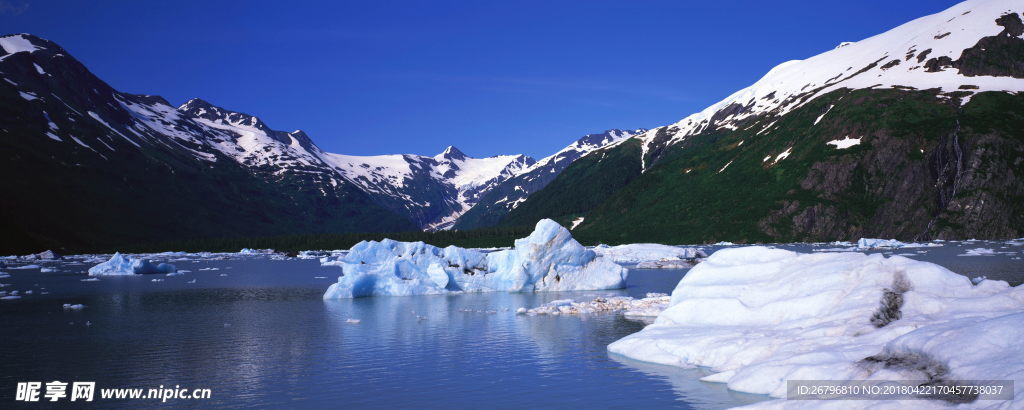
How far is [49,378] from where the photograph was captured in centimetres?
3625

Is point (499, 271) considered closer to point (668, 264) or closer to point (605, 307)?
point (605, 307)

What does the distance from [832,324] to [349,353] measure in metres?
26.7

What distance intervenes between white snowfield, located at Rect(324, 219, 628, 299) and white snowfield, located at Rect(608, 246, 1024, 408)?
38.8m

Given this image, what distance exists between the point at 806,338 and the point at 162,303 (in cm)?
6705

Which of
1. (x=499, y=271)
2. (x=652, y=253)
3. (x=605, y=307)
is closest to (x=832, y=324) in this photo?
(x=605, y=307)

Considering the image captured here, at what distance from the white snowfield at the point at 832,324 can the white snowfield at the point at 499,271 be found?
127 feet

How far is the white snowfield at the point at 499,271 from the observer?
261 feet

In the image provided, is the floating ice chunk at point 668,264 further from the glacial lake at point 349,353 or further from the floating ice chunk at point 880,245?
the floating ice chunk at point 880,245

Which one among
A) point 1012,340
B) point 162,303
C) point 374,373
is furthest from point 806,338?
point 162,303

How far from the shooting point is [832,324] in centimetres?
3145

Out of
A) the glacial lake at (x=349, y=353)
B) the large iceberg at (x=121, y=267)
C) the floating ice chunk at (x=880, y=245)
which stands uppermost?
the floating ice chunk at (x=880, y=245)

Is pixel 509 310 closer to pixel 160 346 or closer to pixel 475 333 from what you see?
pixel 475 333

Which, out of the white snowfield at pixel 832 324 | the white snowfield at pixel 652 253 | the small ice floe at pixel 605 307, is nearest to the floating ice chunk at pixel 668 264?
the white snowfield at pixel 652 253

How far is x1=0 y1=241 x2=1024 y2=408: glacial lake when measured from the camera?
1223 inches
